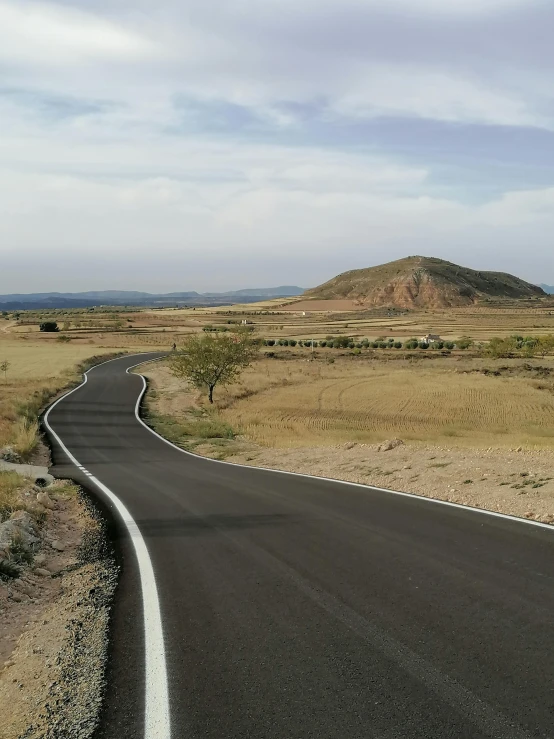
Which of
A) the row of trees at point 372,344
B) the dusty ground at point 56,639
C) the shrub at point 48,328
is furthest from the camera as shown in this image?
the shrub at point 48,328

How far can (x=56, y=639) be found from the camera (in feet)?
17.9

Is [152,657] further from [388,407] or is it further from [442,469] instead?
[388,407]

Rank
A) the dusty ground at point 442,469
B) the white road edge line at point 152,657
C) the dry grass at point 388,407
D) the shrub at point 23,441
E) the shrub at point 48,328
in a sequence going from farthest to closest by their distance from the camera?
the shrub at point 48,328 < the dry grass at point 388,407 < the shrub at point 23,441 < the dusty ground at point 442,469 < the white road edge line at point 152,657

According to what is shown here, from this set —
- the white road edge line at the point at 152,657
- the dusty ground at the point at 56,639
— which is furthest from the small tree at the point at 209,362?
the white road edge line at the point at 152,657

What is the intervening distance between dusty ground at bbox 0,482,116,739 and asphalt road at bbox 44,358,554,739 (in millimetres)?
201

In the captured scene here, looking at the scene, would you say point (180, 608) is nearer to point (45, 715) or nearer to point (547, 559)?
point (45, 715)

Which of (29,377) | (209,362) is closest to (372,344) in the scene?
(209,362)

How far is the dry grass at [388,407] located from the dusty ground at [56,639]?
1566cm

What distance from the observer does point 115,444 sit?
26016 millimetres

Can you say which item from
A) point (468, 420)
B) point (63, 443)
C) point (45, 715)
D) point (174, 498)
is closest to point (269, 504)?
point (174, 498)

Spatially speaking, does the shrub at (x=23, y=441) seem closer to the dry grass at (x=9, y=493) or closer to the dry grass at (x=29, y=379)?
the dry grass at (x=29, y=379)

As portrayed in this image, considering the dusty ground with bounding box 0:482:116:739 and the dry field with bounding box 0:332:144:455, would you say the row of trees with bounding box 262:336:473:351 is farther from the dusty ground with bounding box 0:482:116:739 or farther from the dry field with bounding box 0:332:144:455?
the dusty ground with bounding box 0:482:116:739

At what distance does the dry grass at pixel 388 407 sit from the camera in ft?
91.2

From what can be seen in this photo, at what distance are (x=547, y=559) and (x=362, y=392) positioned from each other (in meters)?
38.4
